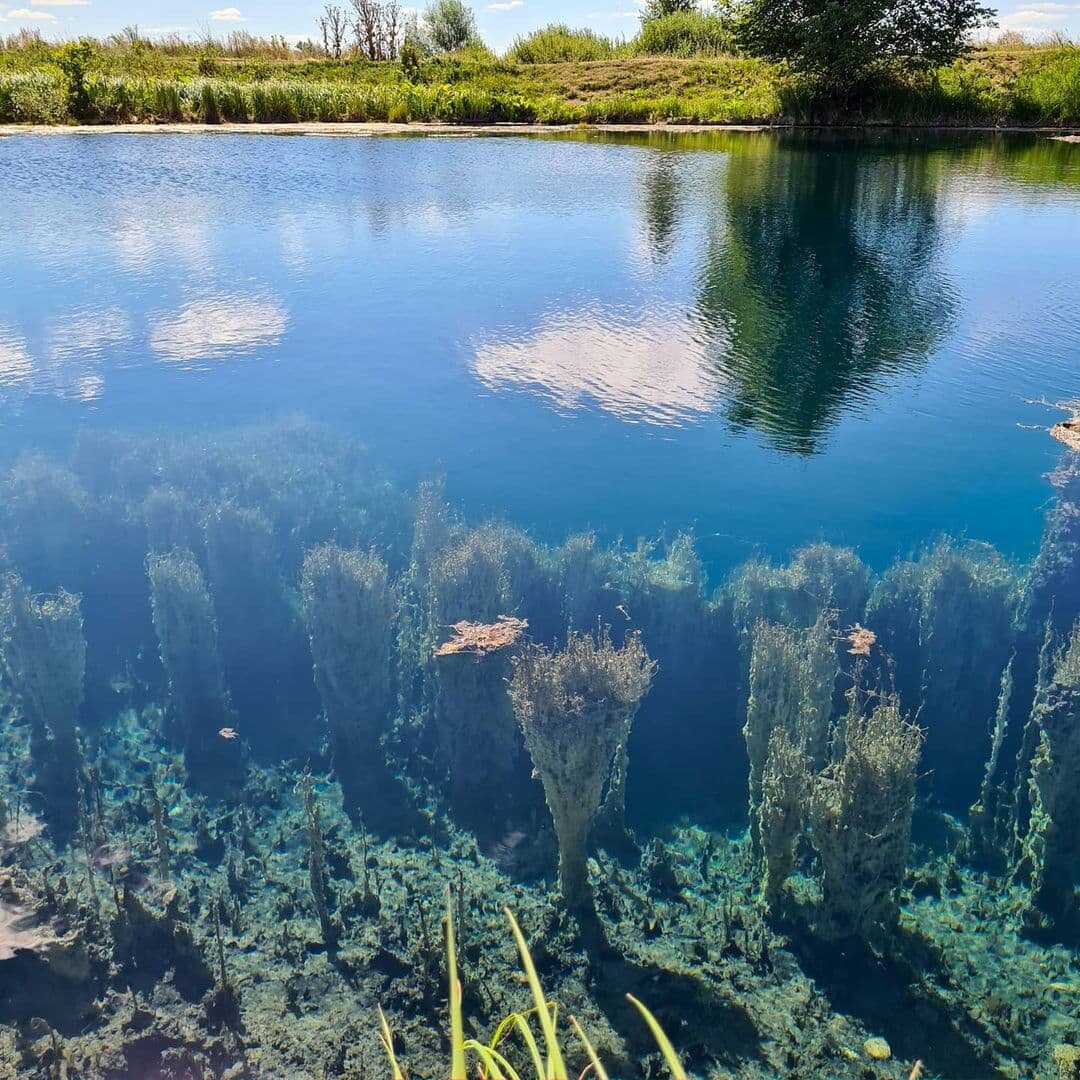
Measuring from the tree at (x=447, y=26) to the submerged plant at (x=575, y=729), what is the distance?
229 ft

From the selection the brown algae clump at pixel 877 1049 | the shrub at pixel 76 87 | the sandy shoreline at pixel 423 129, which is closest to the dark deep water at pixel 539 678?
the brown algae clump at pixel 877 1049

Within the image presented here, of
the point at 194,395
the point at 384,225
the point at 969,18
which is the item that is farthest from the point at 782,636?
the point at 969,18

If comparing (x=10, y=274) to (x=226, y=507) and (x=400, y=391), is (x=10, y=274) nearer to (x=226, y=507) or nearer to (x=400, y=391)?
(x=400, y=391)

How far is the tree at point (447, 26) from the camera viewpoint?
2694 inches

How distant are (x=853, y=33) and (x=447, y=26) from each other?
3538cm

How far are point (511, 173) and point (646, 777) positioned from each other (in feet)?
94.6

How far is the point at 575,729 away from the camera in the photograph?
7.96 metres

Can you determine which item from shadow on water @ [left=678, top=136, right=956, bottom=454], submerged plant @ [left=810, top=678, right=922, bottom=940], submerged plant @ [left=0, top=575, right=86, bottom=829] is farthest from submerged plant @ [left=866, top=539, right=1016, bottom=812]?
submerged plant @ [left=0, top=575, right=86, bottom=829]

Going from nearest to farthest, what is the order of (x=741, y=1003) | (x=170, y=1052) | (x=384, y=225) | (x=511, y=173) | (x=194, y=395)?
(x=170, y=1052) < (x=741, y=1003) < (x=194, y=395) < (x=384, y=225) < (x=511, y=173)

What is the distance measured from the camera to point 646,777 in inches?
374

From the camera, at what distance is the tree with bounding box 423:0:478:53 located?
68438 millimetres

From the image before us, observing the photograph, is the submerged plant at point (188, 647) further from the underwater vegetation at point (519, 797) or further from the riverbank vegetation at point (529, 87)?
the riverbank vegetation at point (529, 87)

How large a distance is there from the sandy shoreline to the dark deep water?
24682mm

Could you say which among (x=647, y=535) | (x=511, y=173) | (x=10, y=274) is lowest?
(x=647, y=535)
